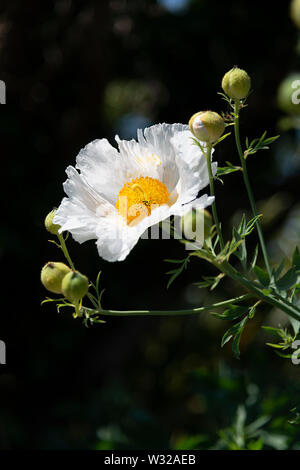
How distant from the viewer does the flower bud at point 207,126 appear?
2.95 ft

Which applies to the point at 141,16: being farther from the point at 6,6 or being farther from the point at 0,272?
the point at 0,272

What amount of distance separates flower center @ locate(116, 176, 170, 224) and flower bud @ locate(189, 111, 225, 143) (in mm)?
150

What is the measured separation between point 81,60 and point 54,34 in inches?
5.6

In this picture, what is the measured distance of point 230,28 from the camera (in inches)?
90.5

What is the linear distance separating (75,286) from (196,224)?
197mm

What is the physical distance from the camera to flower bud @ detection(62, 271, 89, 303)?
2.92 feet

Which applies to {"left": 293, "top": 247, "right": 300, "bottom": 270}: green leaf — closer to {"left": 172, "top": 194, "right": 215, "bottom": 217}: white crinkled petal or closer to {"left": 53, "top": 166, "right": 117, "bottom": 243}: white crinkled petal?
{"left": 172, "top": 194, "right": 215, "bottom": 217}: white crinkled petal

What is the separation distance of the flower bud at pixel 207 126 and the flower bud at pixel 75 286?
0.27 m

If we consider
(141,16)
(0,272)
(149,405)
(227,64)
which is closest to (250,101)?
(227,64)

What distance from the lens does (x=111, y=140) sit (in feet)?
7.65
